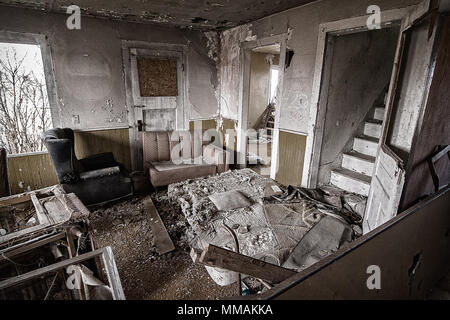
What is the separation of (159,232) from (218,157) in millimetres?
1591

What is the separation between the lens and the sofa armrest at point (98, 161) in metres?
3.59

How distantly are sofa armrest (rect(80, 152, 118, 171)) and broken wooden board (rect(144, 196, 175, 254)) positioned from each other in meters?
0.95

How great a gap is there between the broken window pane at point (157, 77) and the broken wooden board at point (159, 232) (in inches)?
85.4

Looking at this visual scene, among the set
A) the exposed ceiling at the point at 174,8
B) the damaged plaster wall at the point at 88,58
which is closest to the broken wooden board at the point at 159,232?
the damaged plaster wall at the point at 88,58

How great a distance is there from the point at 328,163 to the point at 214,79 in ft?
9.61

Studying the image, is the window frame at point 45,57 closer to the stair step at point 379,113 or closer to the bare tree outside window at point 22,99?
the bare tree outside window at point 22,99

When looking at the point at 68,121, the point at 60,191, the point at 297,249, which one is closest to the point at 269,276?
the point at 297,249

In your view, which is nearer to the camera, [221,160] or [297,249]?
[297,249]

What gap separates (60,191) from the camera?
2.36m

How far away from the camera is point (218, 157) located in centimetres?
394
